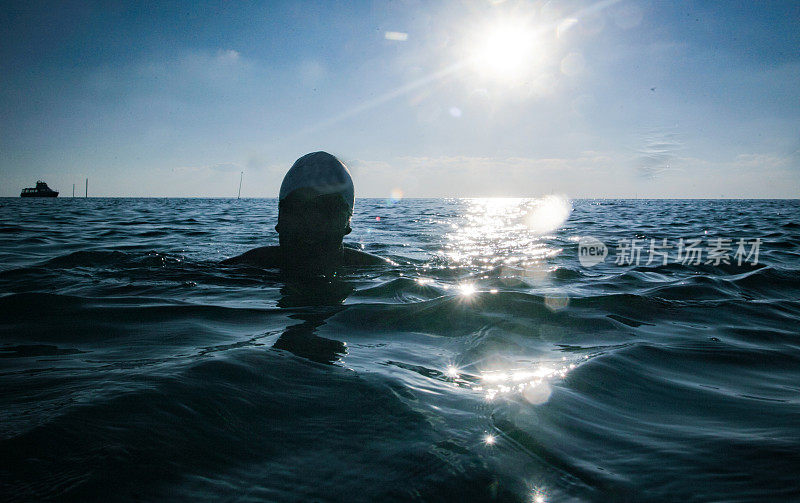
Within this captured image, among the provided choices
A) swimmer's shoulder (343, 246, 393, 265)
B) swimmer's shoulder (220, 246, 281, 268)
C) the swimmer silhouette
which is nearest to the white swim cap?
the swimmer silhouette

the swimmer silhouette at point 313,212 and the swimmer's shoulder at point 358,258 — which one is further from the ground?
the swimmer silhouette at point 313,212

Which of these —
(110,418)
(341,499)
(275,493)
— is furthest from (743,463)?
(110,418)

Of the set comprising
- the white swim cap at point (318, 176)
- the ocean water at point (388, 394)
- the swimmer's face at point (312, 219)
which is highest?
the white swim cap at point (318, 176)

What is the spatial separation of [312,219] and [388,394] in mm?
2811

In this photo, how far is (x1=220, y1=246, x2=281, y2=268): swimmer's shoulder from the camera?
14.9 ft

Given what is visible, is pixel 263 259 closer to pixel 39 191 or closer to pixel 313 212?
pixel 313 212

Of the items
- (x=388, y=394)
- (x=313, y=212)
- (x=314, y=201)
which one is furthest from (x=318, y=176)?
(x=388, y=394)

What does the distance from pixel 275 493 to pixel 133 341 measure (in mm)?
1569

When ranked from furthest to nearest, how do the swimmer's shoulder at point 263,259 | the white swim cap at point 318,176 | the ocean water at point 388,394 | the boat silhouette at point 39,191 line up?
1. the boat silhouette at point 39,191
2. the swimmer's shoulder at point 263,259
3. the white swim cap at point 318,176
4. the ocean water at point 388,394

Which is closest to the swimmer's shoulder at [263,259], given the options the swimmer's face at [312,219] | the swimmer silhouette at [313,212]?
the swimmer silhouette at [313,212]

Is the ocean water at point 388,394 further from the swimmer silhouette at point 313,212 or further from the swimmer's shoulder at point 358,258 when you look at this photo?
the swimmer's shoulder at point 358,258

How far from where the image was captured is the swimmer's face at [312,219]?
398 centimetres

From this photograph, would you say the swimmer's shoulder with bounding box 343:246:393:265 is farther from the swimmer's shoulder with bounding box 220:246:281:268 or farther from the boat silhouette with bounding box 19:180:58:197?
the boat silhouette with bounding box 19:180:58:197

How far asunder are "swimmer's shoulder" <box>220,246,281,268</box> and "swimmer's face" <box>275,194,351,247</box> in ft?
1.17
